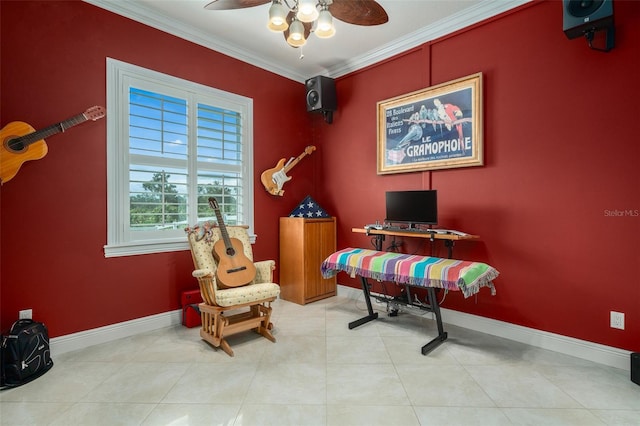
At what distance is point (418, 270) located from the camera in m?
2.57

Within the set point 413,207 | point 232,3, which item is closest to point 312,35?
point 232,3

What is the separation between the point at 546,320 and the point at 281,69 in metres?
3.94

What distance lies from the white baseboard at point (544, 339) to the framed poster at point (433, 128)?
1.48 metres

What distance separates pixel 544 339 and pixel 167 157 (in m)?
3.75

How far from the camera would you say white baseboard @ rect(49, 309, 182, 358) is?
8.32ft

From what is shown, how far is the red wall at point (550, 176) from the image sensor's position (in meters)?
2.26

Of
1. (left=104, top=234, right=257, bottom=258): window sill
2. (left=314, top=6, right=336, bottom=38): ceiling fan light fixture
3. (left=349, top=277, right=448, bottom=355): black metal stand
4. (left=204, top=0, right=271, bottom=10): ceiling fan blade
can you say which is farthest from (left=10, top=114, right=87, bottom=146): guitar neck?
(left=349, top=277, right=448, bottom=355): black metal stand

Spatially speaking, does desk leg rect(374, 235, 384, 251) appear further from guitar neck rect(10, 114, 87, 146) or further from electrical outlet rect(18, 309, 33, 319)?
electrical outlet rect(18, 309, 33, 319)

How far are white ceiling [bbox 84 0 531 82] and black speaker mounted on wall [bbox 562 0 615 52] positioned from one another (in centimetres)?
58

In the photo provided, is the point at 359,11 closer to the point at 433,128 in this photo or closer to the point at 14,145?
the point at 433,128

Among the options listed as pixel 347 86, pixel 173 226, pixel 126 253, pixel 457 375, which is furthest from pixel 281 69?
pixel 457 375

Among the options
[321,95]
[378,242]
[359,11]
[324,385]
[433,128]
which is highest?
[321,95]

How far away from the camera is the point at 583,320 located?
2432mm

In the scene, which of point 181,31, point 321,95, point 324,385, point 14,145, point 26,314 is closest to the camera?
point 324,385
